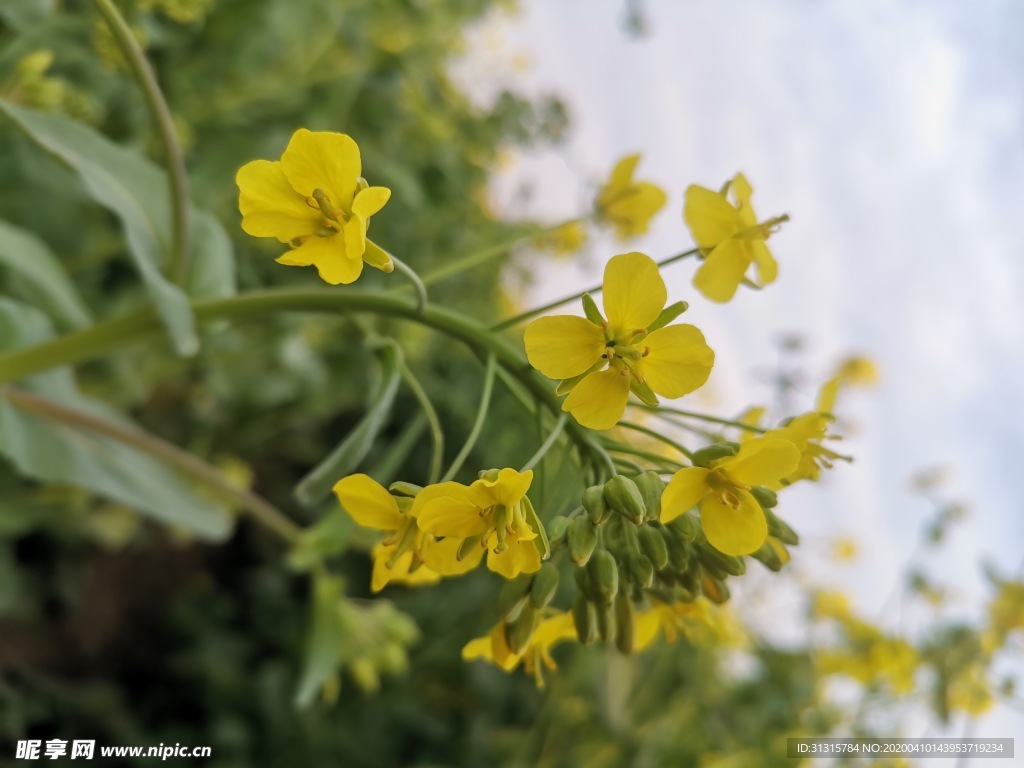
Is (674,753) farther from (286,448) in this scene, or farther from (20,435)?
(20,435)

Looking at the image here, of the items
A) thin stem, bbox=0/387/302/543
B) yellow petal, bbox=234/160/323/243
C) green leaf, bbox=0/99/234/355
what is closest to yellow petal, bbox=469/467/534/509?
yellow petal, bbox=234/160/323/243

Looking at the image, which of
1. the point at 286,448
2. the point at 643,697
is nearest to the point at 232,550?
the point at 286,448

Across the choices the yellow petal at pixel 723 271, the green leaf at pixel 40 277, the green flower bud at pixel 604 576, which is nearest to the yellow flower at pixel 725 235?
the yellow petal at pixel 723 271

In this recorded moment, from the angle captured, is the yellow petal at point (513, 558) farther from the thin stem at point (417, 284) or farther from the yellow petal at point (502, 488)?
the thin stem at point (417, 284)

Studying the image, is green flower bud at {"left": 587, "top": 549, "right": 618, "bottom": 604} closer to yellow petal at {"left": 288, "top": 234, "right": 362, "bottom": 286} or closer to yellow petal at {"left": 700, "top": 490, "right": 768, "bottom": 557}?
yellow petal at {"left": 700, "top": 490, "right": 768, "bottom": 557}

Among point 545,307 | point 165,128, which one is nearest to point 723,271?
point 545,307
